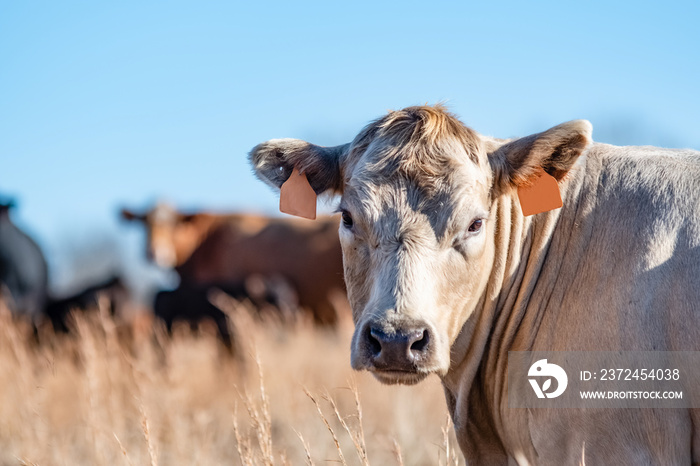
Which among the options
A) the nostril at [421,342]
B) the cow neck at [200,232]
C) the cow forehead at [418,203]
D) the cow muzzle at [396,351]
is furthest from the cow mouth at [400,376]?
the cow neck at [200,232]

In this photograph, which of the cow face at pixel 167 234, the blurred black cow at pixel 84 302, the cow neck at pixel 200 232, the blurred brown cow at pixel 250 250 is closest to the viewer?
the blurred black cow at pixel 84 302

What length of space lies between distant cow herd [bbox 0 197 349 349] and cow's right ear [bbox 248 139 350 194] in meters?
5.76

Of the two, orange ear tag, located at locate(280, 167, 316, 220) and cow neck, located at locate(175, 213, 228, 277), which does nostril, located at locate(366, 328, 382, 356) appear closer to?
orange ear tag, located at locate(280, 167, 316, 220)

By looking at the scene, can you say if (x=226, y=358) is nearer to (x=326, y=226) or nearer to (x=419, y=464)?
(x=419, y=464)

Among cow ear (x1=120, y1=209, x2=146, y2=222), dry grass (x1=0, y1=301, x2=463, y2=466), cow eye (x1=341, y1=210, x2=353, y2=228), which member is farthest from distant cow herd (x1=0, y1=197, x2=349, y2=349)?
cow eye (x1=341, y1=210, x2=353, y2=228)

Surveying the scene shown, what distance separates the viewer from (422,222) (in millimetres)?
3186

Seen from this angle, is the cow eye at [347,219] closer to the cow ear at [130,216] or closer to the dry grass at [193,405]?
the dry grass at [193,405]

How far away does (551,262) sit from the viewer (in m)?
3.34

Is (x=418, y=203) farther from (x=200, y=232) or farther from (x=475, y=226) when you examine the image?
(x=200, y=232)

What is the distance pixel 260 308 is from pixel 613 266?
9040 millimetres

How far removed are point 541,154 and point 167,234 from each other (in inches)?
683

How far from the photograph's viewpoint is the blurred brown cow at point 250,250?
15.2m

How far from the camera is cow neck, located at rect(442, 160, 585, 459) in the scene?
3.40m

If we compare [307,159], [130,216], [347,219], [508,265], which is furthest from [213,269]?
[508,265]
